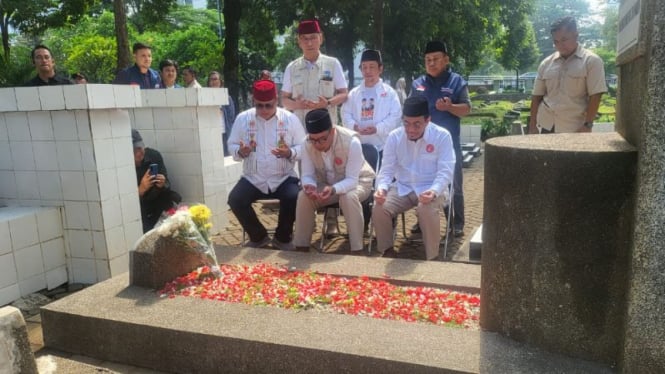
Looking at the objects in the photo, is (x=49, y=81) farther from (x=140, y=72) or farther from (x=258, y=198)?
(x=258, y=198)

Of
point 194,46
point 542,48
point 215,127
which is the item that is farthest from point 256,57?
point 542,48

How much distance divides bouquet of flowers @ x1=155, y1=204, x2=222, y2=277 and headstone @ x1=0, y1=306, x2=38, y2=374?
1749 millimetres

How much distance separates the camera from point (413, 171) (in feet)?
17.2

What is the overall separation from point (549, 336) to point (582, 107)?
3545 millimetres

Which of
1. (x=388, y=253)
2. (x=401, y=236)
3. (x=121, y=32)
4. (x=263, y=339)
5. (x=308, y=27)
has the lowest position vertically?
(x=401, y=236)

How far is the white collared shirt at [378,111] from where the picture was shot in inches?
242

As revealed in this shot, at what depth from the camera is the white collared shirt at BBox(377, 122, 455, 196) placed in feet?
16.8

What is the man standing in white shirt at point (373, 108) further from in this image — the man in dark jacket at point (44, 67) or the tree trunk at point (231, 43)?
the tree trunk at point (231, 43)

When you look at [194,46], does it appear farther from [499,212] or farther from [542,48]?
[542,48]

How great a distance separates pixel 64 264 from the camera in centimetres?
495

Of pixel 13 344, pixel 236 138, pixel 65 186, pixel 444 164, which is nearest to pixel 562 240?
pixel 13 344

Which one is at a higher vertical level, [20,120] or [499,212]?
[20,120]

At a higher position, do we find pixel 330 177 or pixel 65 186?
pixel 65 186

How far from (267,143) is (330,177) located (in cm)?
81
